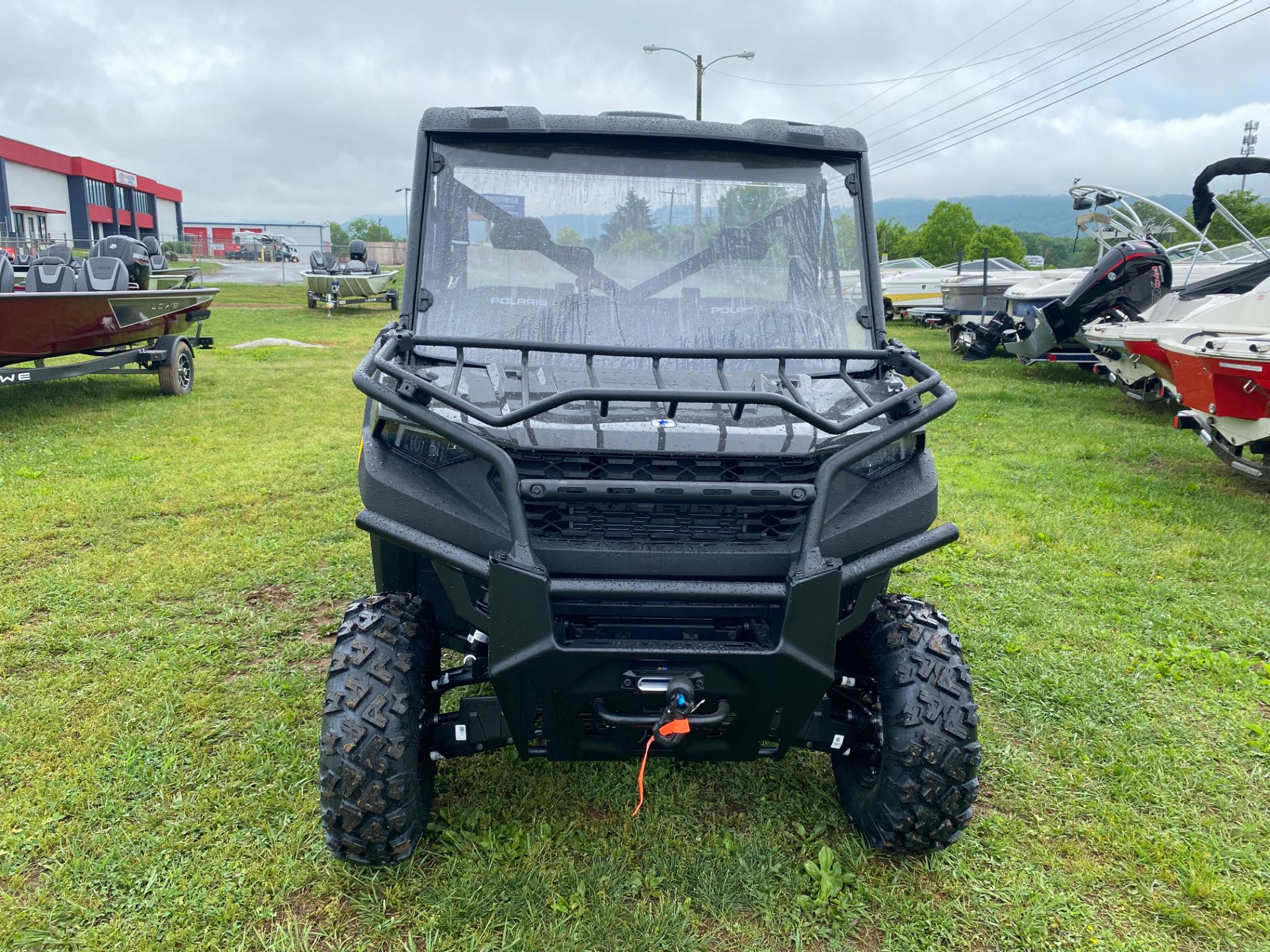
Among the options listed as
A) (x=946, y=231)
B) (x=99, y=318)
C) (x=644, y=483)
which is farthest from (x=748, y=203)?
(x=946, y=231)

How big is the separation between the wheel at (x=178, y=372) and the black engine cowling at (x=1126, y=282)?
33.5 feet

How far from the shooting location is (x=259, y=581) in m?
4.90

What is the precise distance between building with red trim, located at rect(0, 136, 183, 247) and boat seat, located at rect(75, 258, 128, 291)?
33721mm

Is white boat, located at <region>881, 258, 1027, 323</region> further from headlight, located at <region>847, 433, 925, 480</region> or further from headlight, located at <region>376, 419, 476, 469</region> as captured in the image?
headlight, located at <region>376, 419, 476, 469</region>

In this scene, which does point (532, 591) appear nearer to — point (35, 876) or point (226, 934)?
point (226, 934)

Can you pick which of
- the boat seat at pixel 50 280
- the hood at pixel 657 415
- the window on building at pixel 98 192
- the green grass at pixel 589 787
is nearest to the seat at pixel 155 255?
the boat seat at pixel 50 280

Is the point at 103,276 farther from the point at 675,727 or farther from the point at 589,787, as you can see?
the point at 675,727

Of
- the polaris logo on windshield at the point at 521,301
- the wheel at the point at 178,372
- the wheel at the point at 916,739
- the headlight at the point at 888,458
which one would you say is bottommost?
the wheel at the point at 916,739

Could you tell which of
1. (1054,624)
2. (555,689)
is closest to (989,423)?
(1054,624)

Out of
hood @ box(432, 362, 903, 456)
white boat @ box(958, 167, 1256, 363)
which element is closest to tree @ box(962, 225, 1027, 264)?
white boat @ box(958, 167, 1256, 363)

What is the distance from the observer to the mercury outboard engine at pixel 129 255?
1068 centimetres

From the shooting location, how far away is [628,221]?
303cm

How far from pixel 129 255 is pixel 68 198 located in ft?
179

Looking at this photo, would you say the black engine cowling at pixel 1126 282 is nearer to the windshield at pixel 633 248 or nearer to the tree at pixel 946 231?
the windshield at pixel 633 248
